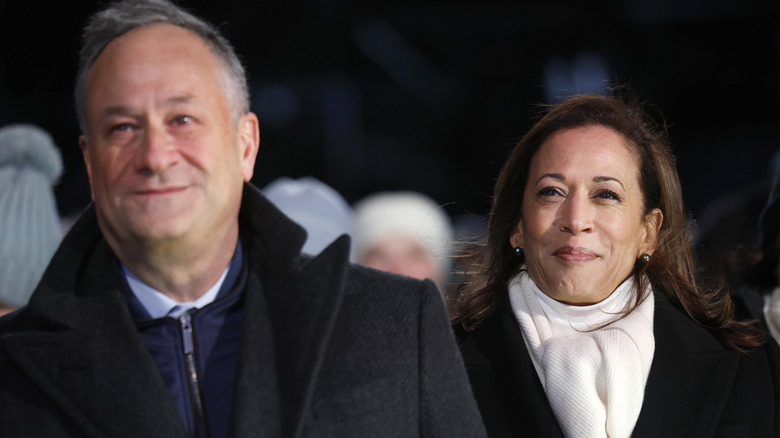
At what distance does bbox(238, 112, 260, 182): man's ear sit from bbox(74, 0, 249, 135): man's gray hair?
0.03 m

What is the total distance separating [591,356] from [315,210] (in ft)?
5.62

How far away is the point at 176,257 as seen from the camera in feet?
6.75

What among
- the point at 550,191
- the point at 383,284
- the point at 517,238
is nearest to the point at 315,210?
the point at 517,238

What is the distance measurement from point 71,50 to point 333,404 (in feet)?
16.1

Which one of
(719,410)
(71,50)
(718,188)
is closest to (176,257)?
(719,410)

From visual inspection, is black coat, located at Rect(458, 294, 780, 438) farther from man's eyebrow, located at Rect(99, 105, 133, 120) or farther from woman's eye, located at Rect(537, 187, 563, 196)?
man's eyebrow, located at Rect(99, 105, 133, 120)

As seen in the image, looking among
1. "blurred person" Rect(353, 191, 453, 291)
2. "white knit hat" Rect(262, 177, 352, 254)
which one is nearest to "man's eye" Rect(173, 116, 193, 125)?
"white knit hat" Rect(262, 177, 352, 254)

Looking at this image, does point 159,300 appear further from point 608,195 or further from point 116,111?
point 608,195

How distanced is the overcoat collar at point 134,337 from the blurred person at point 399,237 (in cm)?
176

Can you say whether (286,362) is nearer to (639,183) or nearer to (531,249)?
(531,249)

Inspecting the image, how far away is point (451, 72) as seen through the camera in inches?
378

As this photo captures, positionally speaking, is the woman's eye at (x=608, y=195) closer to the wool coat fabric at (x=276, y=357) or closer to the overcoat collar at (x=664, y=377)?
the overcoat collar at (x=664, y=377)

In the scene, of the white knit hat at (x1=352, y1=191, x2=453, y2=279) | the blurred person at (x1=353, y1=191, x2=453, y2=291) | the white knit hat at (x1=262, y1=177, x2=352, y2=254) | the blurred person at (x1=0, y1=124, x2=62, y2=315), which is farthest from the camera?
the white knit hat at (x1=352, y1=191, x2=453, y2=279)

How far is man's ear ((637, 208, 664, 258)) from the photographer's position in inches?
100
